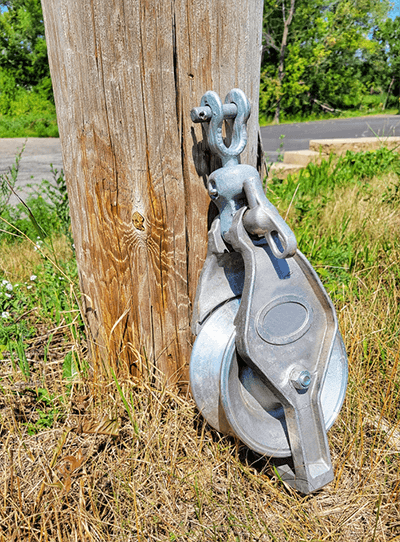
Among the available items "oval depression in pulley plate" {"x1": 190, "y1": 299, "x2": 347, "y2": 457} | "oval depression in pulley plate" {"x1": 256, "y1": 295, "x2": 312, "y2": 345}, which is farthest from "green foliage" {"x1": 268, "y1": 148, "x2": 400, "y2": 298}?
"oval depression in pulley plate" {"x1": 256, "y1": 295, "x2": 312, "y2": 345}

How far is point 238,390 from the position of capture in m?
1.46

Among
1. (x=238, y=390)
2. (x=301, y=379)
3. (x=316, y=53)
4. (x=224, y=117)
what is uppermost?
(x=224, y=117)

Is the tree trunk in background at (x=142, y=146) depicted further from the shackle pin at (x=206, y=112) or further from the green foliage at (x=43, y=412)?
the green foliage at (x=43, y=412)

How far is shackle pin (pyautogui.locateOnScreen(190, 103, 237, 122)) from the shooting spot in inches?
52.0

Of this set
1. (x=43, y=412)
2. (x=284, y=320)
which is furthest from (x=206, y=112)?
(x=43, y=412)

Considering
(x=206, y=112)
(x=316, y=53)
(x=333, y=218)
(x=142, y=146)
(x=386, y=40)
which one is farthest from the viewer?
(x=386, y=40)

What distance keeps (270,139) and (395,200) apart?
441 inches

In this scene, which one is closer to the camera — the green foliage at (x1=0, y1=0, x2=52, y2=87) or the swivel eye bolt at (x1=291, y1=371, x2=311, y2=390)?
the swivel eye bolt at (x1=291, y1=371, x2=311, y2=390)

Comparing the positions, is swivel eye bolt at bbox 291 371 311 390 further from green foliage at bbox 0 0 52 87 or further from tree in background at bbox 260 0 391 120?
green foliage at bbox 0 0 52 87

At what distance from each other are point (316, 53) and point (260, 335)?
2602 centimetres

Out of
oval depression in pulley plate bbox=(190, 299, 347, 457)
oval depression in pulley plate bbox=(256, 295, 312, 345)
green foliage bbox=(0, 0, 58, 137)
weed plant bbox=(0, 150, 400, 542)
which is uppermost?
oval depression in pulley plate bbox=(256, 295, 312, 345)

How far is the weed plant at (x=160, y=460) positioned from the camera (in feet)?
4.45

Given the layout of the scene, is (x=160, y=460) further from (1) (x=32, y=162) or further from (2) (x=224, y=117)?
(1) (x=32, y=162)

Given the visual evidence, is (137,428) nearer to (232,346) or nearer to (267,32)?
(232,346)
